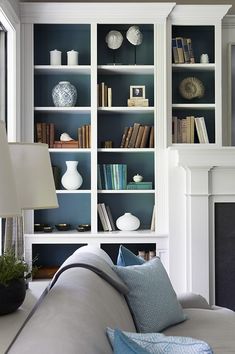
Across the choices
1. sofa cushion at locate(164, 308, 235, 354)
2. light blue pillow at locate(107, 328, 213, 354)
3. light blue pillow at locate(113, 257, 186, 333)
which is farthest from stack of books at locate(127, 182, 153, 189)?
light blue pillow at locate(107, 328, 213, 354)

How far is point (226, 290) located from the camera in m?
4.04

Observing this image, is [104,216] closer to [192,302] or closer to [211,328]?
[192,302]

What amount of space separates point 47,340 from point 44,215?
3.11 m

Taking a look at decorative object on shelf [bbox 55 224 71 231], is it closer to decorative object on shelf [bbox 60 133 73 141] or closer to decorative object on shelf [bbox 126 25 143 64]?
decorative object on shelf [bbox 60 133 73 141]

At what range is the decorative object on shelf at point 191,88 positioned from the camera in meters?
4.31

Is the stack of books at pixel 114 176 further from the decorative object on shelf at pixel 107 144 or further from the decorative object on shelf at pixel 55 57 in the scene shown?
the decorative object on shelf at pixel 55 57

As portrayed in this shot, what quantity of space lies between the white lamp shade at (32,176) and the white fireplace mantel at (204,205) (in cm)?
199

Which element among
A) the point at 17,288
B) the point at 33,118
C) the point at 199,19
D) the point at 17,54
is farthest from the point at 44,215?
the point at 17,288

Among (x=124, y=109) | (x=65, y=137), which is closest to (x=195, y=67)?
(x=124, y=109)

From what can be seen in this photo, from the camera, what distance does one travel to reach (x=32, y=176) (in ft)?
6.75

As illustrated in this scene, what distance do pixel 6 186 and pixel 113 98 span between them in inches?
122

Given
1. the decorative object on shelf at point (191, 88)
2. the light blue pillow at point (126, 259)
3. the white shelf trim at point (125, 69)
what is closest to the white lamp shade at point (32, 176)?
the light blue pillow at point (126, 259)

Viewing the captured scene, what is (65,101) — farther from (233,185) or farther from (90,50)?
(233,185)

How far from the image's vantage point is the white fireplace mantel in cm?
396
